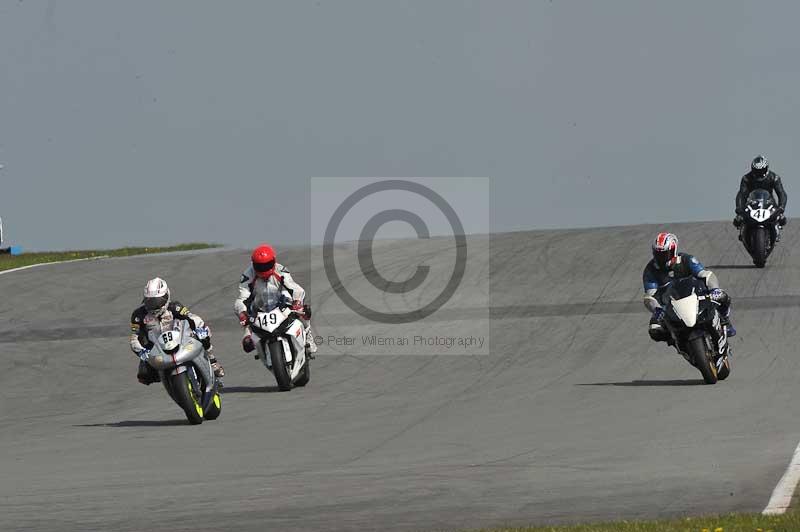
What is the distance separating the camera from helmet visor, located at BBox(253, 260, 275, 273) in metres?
17.2

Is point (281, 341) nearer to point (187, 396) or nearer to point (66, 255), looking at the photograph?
point (187, 396)

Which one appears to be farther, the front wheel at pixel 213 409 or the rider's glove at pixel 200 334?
the front wheel at pixel 213 409

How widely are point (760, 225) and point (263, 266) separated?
39.3 ft

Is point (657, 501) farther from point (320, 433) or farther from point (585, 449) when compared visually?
point (320, 433)

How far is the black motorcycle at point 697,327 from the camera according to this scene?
15625mm

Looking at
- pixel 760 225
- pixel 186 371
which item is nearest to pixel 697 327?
pixel 186 371

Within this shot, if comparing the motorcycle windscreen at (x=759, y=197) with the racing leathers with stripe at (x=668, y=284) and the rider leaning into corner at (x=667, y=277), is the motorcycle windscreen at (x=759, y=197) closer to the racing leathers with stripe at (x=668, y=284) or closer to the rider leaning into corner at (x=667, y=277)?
the racing leathers with stripe at (x=668, y=284)

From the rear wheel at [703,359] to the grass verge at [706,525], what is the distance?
719 centimetres

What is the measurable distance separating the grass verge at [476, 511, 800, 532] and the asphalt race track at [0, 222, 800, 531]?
1.48 ft

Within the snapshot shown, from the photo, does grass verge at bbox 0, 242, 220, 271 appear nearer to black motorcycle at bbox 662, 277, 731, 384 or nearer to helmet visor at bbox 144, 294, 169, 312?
helmet visor at bbox 144, 294, 169, 312

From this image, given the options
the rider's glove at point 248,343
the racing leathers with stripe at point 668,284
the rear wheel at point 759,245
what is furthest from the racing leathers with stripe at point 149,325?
the rear wheel at point 759,245

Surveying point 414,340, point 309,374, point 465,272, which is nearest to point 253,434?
point 309,374

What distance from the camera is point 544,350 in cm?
2023

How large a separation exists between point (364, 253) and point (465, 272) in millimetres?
4736
